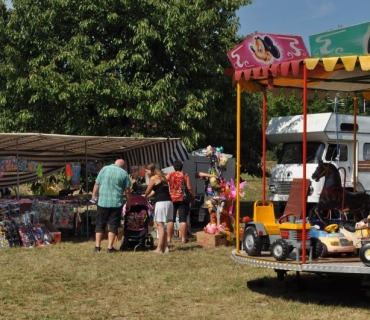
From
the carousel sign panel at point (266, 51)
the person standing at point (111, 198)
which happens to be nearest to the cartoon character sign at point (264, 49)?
the carousel sign panel at point (266, 51)

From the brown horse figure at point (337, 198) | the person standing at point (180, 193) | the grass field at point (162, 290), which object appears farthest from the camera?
the person standing at point (180, 193)

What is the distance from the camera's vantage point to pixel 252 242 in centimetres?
814

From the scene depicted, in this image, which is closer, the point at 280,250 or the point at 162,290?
the point at 280,250

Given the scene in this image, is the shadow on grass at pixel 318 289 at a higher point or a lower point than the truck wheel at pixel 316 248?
lower

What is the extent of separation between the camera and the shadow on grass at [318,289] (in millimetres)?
7668

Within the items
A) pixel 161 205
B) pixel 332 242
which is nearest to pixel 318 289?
pixel 332 242

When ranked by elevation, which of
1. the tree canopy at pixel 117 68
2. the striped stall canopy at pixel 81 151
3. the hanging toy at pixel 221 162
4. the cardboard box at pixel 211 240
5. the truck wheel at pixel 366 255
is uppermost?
the tree canopy at pixel 117 68

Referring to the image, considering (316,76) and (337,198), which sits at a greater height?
(316,76)

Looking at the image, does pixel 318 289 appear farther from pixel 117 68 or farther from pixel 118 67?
pixel 117 68

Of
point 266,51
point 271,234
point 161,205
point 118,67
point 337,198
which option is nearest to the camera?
point 266,51

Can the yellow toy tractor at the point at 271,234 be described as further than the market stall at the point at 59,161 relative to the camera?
No

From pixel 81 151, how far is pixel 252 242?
9262 mm

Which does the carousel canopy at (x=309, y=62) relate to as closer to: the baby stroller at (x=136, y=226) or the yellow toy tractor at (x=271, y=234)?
the yellow toy tractor at (x=271, y=234)

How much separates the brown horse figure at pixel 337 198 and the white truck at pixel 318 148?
611 centimetres
